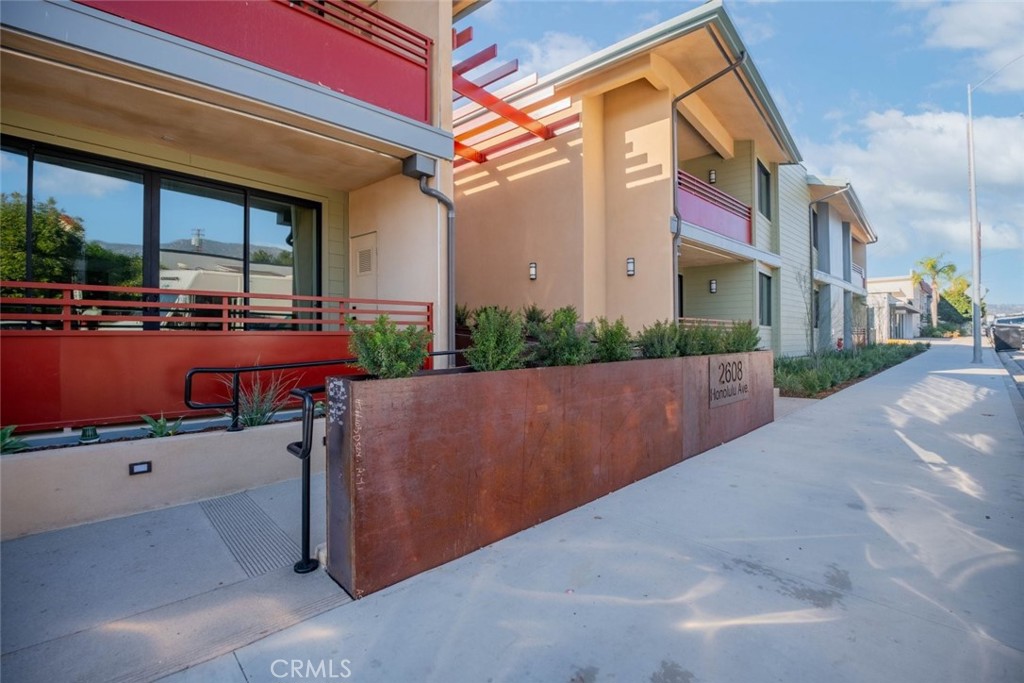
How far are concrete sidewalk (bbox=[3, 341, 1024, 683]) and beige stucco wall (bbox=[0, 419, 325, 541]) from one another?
0.80 feet

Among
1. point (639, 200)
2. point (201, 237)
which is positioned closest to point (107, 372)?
point (201, 237)

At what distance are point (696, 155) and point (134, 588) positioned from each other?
45.0ft

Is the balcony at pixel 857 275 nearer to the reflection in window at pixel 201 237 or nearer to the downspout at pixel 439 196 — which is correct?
Result: the downspout at pixel 439 196

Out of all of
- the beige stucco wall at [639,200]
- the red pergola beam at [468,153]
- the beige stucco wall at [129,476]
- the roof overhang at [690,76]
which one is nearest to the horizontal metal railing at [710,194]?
the beige stucco wall at [639,200]

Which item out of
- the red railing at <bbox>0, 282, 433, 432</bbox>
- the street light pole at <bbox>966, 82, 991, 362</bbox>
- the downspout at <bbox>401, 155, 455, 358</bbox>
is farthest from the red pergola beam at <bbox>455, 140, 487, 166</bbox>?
the street light pole at <bbox>966, 82, 991, 362</bbox>

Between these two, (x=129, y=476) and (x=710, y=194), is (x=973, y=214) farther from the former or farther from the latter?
(x=129, y=476)

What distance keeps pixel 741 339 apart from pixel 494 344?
16.0 ft

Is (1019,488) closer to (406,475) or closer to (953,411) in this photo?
(953,411)

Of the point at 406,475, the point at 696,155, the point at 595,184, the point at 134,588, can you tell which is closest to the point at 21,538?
the point at 134,588

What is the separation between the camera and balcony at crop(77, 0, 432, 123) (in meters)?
4.29

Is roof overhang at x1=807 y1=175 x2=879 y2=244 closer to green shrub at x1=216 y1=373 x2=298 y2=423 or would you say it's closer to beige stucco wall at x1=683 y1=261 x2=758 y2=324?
beige stucco wall at x1=683 y1=261 x2=758 y2=324

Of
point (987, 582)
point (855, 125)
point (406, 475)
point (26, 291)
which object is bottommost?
point (987, 582)

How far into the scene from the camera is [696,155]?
12.5 metres

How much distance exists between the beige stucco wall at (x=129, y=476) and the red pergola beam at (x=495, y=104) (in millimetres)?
6363
